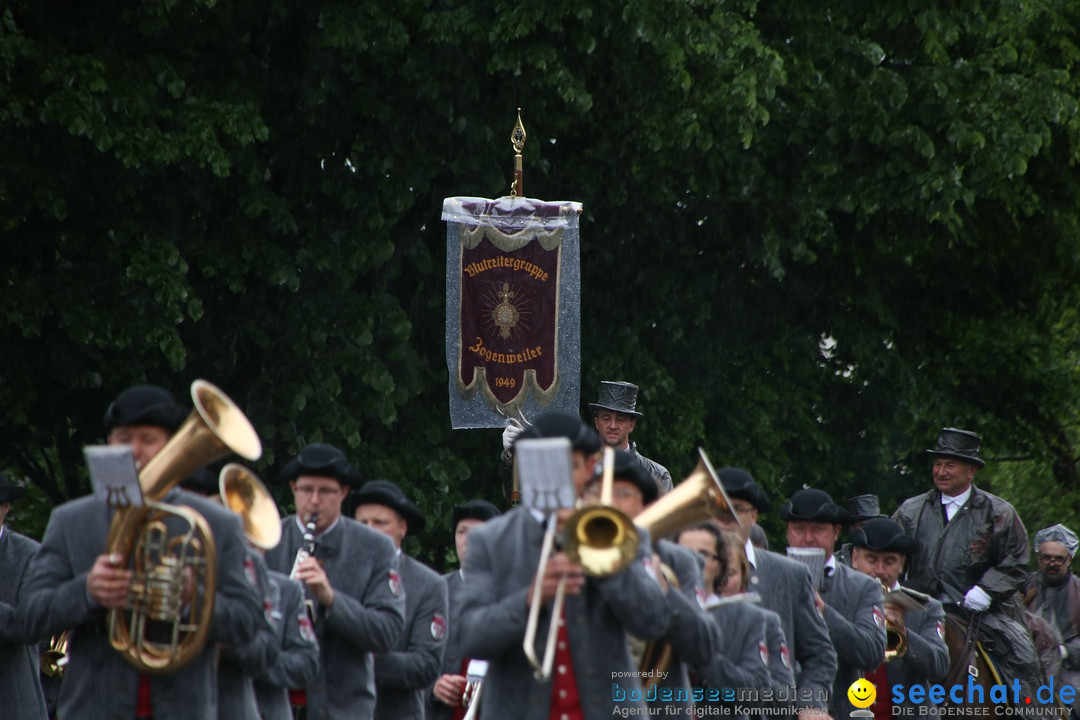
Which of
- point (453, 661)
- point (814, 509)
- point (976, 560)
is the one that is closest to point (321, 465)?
point (453, 661)

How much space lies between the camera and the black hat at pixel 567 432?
6465 millimetres

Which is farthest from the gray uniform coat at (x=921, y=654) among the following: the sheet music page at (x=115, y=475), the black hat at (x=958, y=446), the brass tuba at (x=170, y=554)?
the sheet music page at (x=115, y=475)

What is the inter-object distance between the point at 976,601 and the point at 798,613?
449 centimetres

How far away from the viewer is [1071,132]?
19.0 m

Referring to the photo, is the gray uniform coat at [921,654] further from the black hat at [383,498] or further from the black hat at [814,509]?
the black hat at [383,498]

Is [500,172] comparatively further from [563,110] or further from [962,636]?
[962,636]

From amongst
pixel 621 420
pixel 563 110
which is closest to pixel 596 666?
pixel 621 420

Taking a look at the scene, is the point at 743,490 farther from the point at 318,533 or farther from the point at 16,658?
the point at 16,658

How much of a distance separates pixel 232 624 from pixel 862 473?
14.8 meters

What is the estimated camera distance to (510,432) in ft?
45.3

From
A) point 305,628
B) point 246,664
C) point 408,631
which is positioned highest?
point 246,664

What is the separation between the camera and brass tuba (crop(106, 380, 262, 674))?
21.3 feet

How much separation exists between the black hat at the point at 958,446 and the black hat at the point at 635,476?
7.35 meters

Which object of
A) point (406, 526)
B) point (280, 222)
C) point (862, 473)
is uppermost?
point (280, 222)
